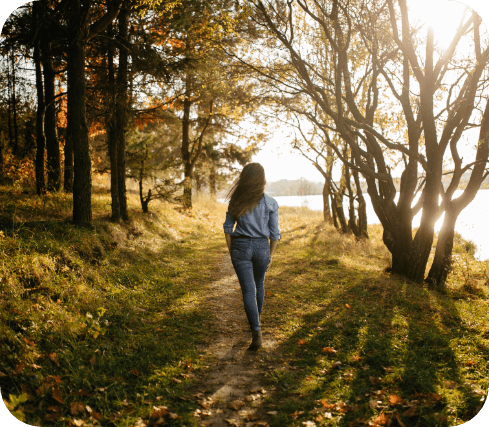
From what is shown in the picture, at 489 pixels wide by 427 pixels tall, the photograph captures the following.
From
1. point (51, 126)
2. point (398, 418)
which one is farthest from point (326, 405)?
point (51, 126)

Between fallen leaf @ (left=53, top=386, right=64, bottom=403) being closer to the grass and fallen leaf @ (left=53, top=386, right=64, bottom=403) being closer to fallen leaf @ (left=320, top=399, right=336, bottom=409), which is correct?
the grass

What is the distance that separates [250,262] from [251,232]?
39 centimetres

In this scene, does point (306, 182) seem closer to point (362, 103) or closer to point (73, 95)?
point (362, 103)

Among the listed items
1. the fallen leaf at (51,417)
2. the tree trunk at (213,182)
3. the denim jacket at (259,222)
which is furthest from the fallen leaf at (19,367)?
the tree trunk at (213,182)

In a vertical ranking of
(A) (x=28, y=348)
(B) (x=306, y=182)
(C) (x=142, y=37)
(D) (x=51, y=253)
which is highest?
(C) (x=142, y=37)

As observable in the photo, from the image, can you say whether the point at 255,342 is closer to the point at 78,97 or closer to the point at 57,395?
the point at 57,395

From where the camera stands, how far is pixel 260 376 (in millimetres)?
3902

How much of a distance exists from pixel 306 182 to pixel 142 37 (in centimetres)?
1903

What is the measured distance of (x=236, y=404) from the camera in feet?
11.0

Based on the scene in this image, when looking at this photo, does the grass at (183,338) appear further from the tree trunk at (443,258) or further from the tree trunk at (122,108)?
the tree trunk at (122,108)

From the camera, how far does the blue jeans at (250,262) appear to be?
429 centimetres

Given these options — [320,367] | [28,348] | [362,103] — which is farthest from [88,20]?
[362,103]

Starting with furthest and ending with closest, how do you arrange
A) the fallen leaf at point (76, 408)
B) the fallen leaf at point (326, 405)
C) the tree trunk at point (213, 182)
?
the tree trunk at point (213, 182) → the fallen leaf at point (326, 405) → the fallen leaf at point (76, 408)

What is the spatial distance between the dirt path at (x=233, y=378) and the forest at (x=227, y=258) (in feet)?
0.09
